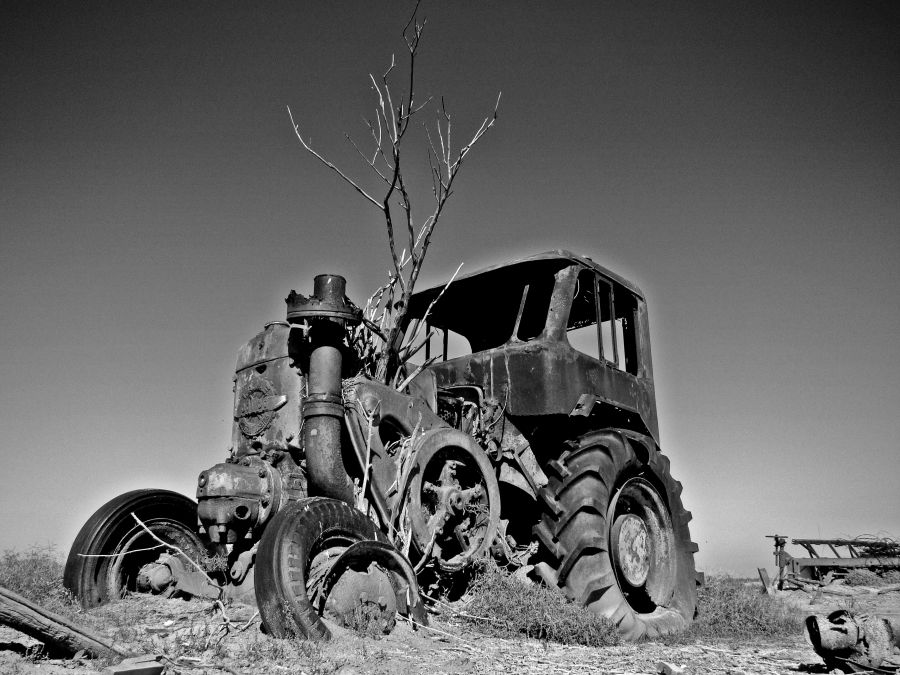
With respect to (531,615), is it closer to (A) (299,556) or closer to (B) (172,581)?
(A) (299,556)

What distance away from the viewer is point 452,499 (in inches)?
199

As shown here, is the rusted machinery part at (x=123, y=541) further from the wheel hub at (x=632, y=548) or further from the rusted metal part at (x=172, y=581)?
the wheel hub at (x=632, y=548)

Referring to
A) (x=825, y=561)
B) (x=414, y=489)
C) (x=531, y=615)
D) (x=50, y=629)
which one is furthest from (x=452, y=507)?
(x=825, y=561)

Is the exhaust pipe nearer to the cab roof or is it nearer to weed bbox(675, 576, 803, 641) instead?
the cab roof

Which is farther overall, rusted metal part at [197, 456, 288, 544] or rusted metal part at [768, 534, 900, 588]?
rusted metal part at [768, 534, 900, 588]

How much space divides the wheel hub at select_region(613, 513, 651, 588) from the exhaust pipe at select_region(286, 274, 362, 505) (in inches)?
90.9

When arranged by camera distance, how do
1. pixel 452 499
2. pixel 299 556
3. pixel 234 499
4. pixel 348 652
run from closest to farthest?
pixel 348 652 → pixel 299 556 → pixel 234 499 → pixel 452 499

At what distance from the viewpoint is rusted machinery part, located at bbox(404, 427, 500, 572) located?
480 cm

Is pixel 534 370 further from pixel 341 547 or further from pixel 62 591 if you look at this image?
pixel 62 591

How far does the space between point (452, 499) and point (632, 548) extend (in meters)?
1.82

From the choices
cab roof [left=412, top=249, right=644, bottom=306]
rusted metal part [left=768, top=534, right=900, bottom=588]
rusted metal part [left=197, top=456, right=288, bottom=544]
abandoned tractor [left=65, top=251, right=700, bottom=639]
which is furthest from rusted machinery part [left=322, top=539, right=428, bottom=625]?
rusted metal part [left=768, top=534, right=900, bottom=588]

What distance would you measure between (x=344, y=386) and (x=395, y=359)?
2.56 ft

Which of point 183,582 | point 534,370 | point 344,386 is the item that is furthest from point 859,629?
point 183,582

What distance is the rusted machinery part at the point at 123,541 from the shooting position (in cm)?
437
